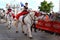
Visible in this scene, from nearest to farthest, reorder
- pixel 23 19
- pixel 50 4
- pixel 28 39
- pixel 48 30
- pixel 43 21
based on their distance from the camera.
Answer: pixel 28 39, pixel 23 19, pixel 48 30, pixel 43 21, pixel 50 4

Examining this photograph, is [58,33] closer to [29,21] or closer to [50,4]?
[29,21]

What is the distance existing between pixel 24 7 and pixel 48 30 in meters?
3.47

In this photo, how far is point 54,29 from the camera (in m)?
18.4

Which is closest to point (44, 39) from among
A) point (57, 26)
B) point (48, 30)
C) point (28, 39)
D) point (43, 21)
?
point (28, 39)

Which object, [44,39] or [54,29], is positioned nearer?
[44,39]

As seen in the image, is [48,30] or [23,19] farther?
[48,30]

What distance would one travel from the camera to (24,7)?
1689 centimetres

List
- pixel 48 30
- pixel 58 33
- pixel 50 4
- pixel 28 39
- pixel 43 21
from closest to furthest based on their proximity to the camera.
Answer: pixel 28 39 → pixel 58 33 → pixel 48 30 → pixel 43 21 → pixel 50 4

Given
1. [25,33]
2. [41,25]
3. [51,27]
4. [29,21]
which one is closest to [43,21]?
[41,25]

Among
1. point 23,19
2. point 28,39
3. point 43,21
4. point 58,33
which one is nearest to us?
point 28,39

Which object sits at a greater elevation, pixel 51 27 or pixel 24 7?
pixel 24 7

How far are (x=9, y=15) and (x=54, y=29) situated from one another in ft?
14.6

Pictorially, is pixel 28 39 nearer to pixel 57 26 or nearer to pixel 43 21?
pixel 57 26

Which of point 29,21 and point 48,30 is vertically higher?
point 29,21
